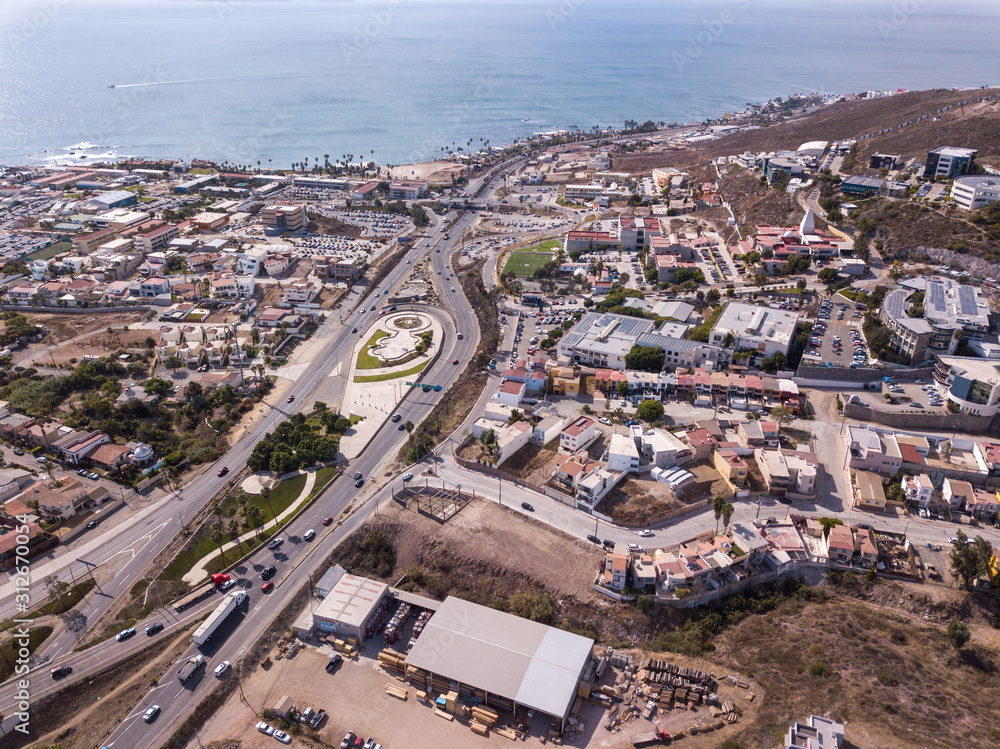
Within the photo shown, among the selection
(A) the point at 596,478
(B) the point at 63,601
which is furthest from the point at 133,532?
(A) the point at 596,478

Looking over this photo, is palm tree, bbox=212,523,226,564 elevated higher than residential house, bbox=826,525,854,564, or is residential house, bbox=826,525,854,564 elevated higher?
residential house, bbox=826,525,854,564

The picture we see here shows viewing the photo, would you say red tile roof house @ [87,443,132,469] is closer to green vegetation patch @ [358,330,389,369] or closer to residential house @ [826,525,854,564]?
green vegetation patch @ [358,330,389,369]

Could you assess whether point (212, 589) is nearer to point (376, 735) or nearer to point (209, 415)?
point (376, 735)

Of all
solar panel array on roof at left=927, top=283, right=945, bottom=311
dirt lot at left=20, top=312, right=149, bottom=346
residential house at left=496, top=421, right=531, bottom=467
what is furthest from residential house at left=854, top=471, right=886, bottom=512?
dirt lot at left=20, top=312, right=149, bottom=346

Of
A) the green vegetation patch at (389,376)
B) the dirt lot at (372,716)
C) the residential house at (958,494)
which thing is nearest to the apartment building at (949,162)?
the residential house at (958,494)

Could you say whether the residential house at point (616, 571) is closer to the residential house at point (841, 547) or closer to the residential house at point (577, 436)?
the residential house at point (577, 436)

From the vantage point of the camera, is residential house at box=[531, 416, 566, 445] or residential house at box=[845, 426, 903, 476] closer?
residential house at box=[845, 426, 903, 476]

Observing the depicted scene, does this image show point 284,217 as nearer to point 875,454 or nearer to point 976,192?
point 875,454
